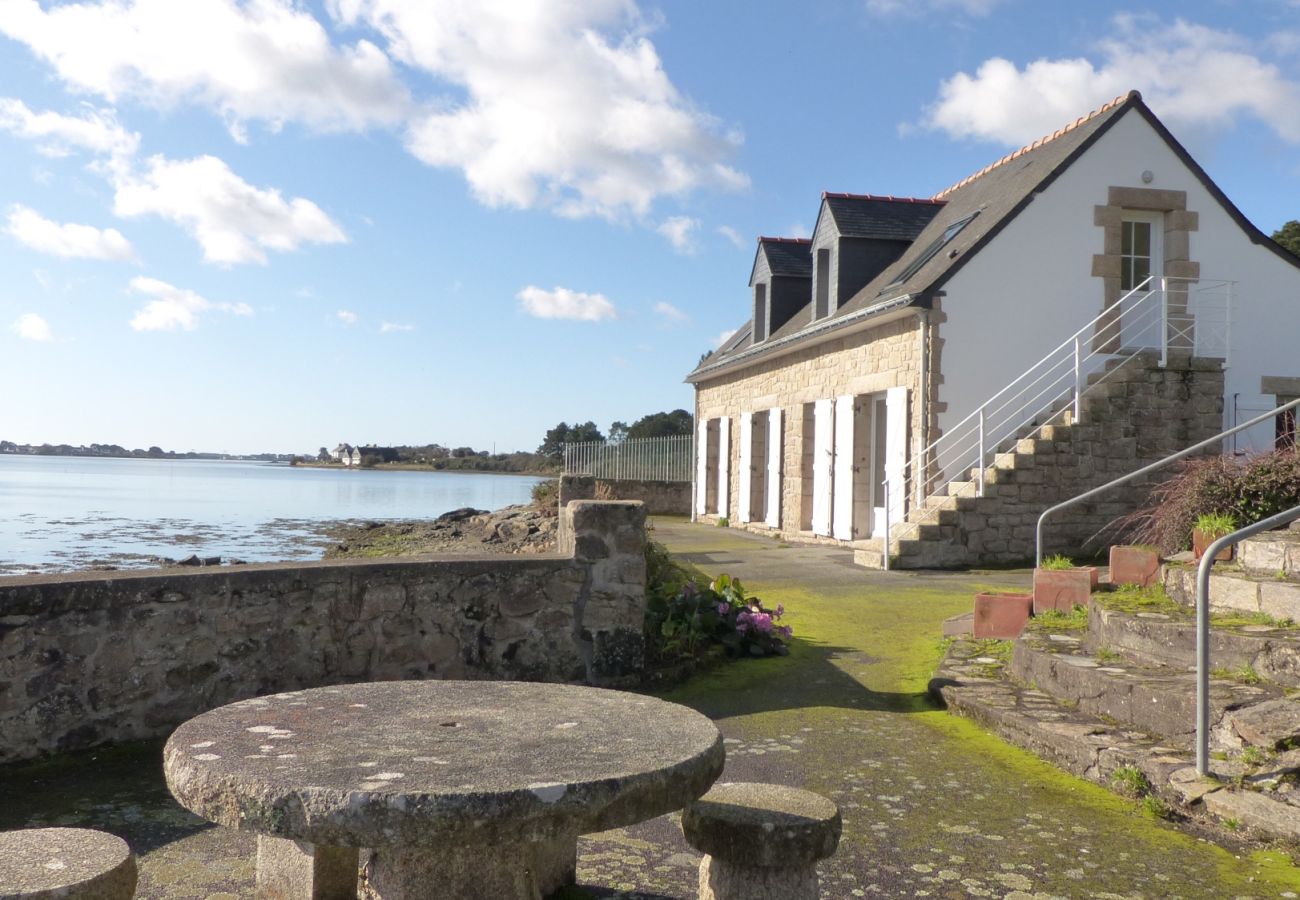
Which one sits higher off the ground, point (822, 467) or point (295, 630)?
point (822, 467)

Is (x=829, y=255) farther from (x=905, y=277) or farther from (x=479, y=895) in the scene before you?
(x=479, y=895)

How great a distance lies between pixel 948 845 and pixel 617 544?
280 centimetres

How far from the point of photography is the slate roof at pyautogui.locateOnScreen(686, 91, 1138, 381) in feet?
41.5

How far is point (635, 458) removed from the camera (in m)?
24.9

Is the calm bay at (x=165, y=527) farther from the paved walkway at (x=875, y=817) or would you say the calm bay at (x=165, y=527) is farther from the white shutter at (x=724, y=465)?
the paved walkway at (x=875, y=817)

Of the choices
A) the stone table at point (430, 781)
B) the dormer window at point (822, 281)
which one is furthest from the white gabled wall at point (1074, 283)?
the stone table at point (430, 781)

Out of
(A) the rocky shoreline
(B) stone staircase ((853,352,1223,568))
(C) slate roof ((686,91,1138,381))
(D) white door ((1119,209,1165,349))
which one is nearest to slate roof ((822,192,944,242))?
(C) slate roof ((686,91,1138,381))

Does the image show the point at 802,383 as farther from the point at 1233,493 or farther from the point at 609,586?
the point at 609,586

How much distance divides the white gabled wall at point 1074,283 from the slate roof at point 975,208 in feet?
0.53

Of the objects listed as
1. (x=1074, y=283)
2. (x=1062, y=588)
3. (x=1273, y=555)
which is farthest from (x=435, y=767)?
(x=1074, y=283)

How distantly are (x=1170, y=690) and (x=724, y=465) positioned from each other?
15354 millimetres

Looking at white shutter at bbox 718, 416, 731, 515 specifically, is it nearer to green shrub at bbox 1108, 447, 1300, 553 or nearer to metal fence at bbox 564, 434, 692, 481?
Result: metal fence at bbox 564, 434, 692, 481

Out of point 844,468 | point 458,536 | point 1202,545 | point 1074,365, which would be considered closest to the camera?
point 1202,545

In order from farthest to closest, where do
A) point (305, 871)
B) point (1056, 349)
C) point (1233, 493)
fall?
1. point (1056, 349)
2. point (1233, 493)
3. point (305, 871)
